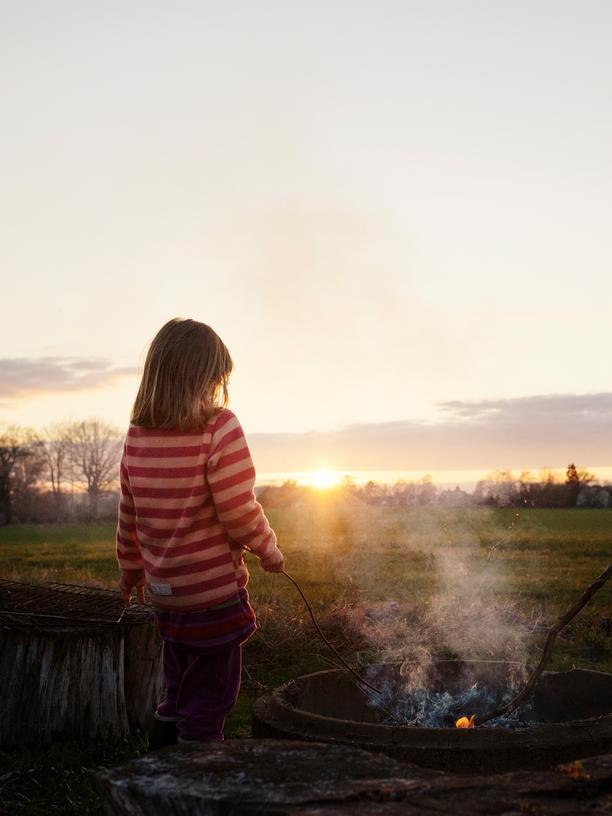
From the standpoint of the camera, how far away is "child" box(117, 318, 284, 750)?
3.53m

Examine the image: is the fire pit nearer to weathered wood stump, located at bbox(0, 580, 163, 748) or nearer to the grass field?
the grass field

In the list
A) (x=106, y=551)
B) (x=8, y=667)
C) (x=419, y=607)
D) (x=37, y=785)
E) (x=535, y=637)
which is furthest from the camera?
(x=106, y=551)

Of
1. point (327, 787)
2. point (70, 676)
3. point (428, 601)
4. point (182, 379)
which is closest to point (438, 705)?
point (70, 676)

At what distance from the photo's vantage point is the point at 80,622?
4.98 meters

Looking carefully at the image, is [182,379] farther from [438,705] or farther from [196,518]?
[438,705]

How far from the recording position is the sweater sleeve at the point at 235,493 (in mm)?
3484

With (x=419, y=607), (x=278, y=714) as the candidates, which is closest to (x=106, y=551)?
(x=419, y=607)

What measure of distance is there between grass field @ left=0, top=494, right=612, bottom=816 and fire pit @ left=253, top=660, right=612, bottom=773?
0.56 m

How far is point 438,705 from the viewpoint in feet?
14.7

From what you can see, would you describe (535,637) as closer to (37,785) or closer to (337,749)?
(37,785)

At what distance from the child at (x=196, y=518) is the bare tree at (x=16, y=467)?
44.9 m

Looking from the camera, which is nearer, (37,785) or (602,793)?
(602,793)

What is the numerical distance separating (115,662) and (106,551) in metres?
17.9

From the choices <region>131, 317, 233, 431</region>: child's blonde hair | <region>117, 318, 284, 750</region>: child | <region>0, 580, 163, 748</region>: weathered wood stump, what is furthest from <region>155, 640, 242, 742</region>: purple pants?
<region>0, 580, 163, 748</region>: weathered wood stump
